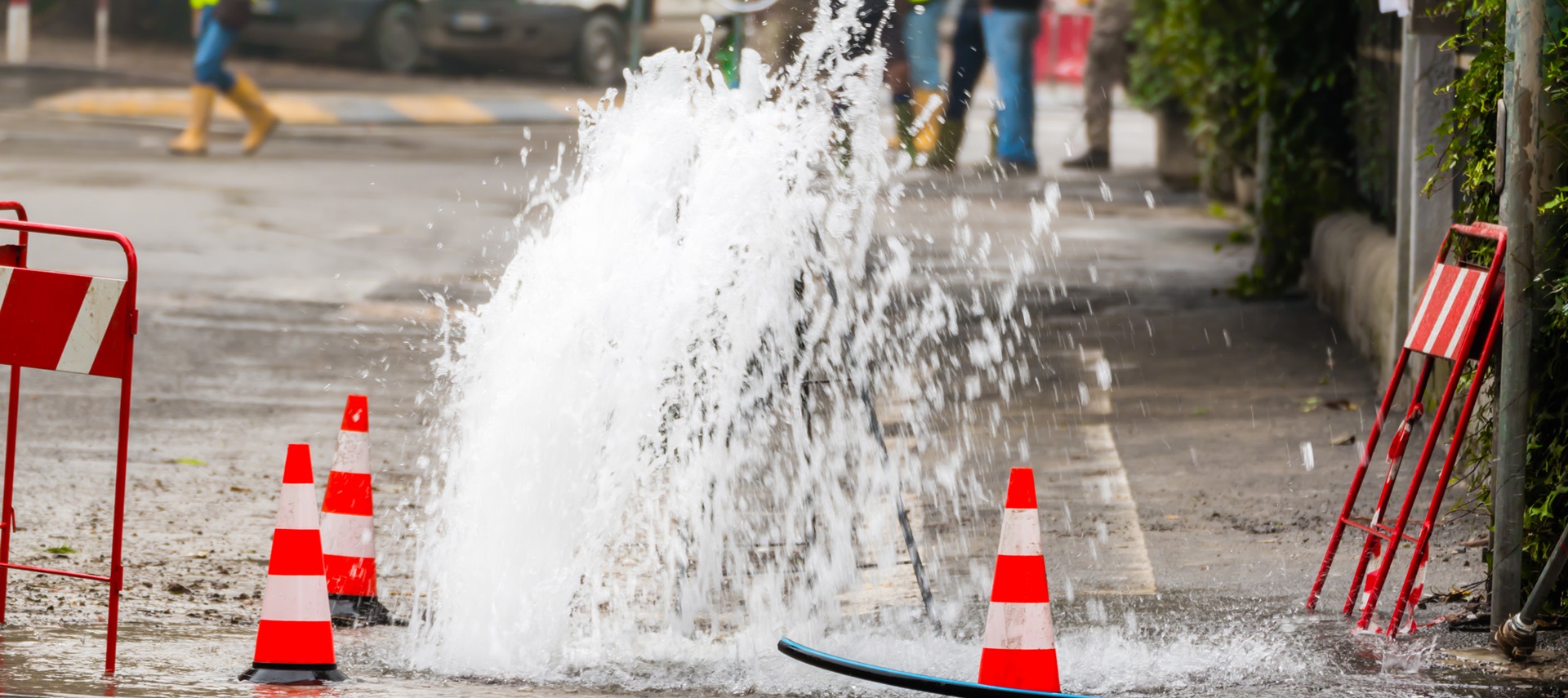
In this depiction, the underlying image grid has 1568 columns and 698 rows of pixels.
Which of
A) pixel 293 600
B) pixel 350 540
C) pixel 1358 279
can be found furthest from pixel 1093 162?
pixel 293 600

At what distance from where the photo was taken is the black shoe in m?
21.6

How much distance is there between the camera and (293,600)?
5.10 meters

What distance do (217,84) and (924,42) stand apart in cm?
732

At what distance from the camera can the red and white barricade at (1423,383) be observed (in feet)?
18.3

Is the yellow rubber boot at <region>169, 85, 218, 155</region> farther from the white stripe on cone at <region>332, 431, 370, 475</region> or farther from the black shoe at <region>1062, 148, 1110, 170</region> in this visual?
the white stripe on cone at <region>332, 431, 370, 475</region>

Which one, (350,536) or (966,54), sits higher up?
(966,54)

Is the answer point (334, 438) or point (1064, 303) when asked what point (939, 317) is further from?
point (334, 438)

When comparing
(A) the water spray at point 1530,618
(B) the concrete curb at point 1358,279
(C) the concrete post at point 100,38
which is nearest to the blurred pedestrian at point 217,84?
(C) the concrete post at point 100,38

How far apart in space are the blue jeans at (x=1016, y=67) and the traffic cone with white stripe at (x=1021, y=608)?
15.8 metres

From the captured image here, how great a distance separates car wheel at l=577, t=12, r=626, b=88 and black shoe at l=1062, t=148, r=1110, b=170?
370 inches

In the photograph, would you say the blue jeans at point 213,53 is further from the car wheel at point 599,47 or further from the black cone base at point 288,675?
the black cone base at point 288,675

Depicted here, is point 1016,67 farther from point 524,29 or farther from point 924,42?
point 524,29

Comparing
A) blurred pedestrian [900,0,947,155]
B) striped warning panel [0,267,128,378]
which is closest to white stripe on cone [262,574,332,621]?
striped warning panel [0,267,128,378]

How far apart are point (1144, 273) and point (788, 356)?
780 centimetres
